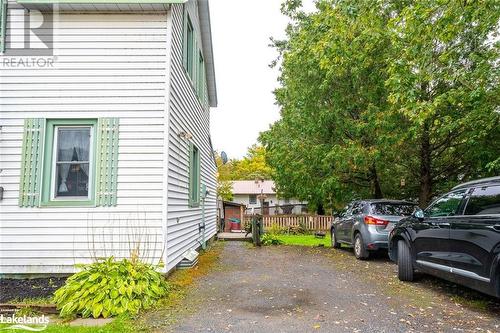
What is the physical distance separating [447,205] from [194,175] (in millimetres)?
6543

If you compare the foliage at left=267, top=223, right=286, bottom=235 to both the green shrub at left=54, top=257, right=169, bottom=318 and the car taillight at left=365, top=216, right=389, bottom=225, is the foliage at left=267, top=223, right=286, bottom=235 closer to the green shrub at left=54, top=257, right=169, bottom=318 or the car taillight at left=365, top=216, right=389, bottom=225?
the car taillight at left=365, top=216, right=389, bottom=225

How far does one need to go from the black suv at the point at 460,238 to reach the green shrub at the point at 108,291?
4513 millimetres

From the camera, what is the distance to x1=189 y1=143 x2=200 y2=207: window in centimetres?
917

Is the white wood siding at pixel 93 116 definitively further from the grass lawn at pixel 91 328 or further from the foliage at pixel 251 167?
the foliage at pixel 251 167

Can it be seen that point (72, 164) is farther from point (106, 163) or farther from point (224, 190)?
point (224, 190)

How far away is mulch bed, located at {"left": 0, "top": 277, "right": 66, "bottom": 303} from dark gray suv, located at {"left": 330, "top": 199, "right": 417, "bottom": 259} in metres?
7.21

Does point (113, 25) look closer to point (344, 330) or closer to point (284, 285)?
Result: point (284, 285)

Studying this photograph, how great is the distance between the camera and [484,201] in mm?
4938

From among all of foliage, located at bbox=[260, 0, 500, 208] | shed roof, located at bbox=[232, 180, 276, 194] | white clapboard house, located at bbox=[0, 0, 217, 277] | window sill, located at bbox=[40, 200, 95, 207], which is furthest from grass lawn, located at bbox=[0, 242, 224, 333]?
shed roof, located at bbox=[232, 180, 276, 194]

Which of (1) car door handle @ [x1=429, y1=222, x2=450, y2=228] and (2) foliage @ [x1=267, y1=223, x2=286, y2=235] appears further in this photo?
(2) foliage @ [x1=267, y1=223, x2=286, y2=235]

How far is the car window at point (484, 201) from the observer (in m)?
4.70

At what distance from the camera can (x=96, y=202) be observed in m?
6.24

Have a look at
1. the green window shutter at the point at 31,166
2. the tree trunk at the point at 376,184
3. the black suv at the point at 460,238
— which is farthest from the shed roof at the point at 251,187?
the green window shutter at the point at 31,166

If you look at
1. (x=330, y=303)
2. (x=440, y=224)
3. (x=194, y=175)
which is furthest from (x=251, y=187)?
(x=330, y=303)
